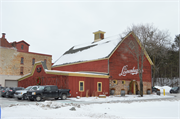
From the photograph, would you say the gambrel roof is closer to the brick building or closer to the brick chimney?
the brick chimney

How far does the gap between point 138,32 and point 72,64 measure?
14351mm

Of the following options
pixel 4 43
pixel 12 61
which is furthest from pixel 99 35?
pixel 4 43

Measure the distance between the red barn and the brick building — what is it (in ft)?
44.9

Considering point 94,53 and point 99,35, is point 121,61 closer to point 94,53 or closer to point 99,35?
point 94,53

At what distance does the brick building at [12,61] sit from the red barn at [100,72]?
44.9 feet

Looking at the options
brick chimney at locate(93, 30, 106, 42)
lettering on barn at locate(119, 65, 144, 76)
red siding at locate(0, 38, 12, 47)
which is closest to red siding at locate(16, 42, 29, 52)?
red siding at locate(0, 38, 12, 47)

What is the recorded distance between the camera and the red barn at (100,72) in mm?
27234

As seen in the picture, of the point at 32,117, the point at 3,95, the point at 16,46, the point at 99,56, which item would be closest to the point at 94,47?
the point at 99,56

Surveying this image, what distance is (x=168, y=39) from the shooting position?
39125 millimetres

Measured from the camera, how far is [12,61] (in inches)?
1869

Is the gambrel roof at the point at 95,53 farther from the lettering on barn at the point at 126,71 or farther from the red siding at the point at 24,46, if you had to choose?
the red siding at the point at 24,46

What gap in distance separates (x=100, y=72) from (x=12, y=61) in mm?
25296

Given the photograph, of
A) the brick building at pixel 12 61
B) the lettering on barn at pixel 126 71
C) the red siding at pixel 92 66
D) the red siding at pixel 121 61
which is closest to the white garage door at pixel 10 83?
the brick building at pixel 12 61

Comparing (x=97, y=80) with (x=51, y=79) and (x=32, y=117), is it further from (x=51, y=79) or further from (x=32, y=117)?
(x=32, y=117)
